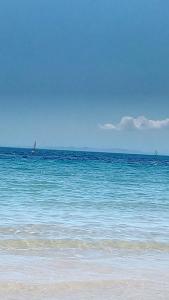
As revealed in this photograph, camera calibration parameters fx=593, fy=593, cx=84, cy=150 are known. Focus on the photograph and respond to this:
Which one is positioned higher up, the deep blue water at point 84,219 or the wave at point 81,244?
the deep blue water at point 84,219

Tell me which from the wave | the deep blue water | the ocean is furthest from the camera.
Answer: the deep blue water

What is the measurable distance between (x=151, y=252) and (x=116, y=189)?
1597 cm

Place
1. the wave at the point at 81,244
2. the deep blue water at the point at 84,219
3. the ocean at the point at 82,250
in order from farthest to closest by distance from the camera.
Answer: the deep blue water at the point at 84,219
the wave at the point at 81,244
the ocean at the point at 82,250

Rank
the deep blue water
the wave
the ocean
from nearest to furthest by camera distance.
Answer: the ocean, the wave, the deep blue water

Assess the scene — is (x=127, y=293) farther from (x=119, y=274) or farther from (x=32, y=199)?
(x=32, y=199)

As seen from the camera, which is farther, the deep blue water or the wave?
the deep blue water

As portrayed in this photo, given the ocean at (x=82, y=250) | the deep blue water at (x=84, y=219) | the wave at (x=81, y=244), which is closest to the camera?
the ocean at (x=82, y=250)

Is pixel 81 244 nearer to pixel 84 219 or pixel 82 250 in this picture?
pixel 82 250

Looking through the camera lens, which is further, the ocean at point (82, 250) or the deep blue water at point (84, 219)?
the deep blue water at point (84, 219)

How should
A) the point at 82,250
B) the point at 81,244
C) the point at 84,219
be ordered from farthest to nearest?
the point at 84,219 → the point at 81,244 → the point at 82,250

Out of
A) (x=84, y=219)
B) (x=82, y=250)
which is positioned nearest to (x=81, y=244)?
(x=82, y=250)

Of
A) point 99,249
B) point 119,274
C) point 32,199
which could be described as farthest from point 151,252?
point 32,199

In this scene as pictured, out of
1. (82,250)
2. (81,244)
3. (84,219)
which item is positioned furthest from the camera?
(84,219)

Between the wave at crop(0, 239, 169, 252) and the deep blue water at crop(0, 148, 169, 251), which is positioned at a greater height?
the deep blue water at crop(0, 148, 169, 251)
